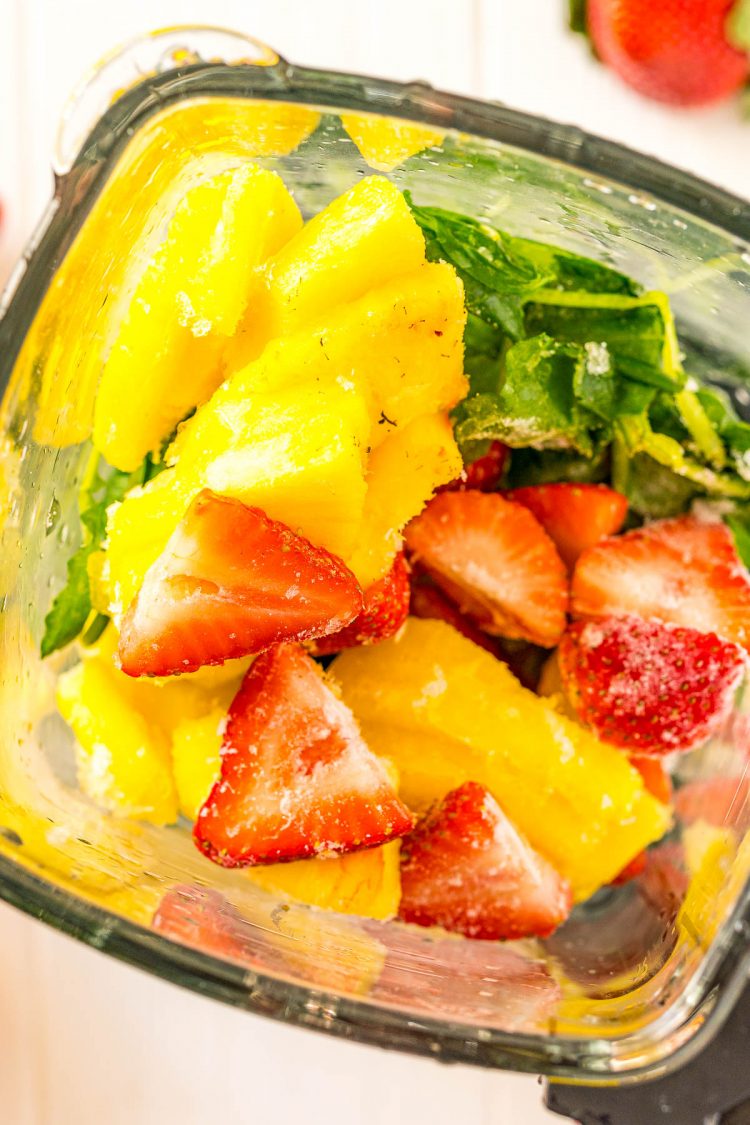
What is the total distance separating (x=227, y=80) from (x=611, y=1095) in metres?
0.66

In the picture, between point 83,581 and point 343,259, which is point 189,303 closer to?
point 343,259

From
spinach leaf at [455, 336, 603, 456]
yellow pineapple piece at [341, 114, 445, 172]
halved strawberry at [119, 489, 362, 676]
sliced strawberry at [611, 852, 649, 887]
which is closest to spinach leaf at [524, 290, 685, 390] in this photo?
spinach leaf at [455, 336, 603, 456]

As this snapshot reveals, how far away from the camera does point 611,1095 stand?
2.30 ft

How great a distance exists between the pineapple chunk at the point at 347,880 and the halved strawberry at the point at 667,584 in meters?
0.21

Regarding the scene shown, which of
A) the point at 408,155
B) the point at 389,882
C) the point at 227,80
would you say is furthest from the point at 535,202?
the point at 389,882

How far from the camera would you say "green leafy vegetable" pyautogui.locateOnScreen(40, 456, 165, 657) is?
672 mm

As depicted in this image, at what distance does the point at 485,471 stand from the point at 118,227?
273 mm

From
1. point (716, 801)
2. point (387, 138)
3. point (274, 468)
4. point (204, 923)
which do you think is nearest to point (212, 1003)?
point (204, 923)

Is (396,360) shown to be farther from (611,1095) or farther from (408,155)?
(611,1095)

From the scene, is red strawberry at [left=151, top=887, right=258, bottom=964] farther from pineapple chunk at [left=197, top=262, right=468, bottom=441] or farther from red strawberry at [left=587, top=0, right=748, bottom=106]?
red strawberry at [left=587, top=0, right=748, bottom=106]

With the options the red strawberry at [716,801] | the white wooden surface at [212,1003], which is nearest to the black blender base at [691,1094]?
the red strawberry at [716,801]

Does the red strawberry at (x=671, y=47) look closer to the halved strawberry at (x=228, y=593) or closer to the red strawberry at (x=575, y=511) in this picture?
the red strawberry at (x=575, y=511)

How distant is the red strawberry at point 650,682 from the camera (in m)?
0.68

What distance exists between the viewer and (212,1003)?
0.89 m
